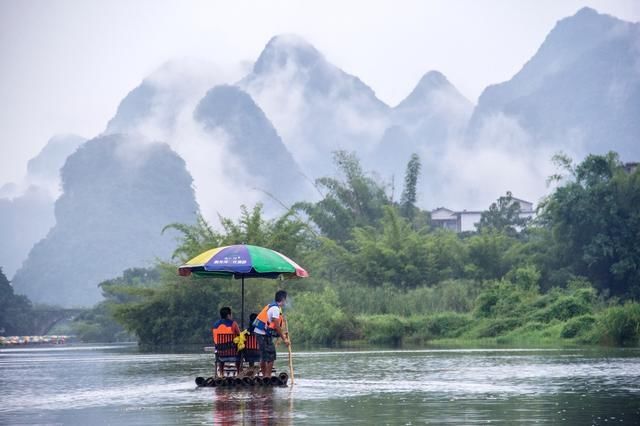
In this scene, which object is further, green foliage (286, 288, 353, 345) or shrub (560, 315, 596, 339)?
green foliage (286, 288, 353, 345)

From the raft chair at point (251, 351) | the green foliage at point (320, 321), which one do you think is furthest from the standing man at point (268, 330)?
the green foliage at point (320, 321)

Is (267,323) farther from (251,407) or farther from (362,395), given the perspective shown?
(251,407)

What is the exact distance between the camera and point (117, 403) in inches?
630

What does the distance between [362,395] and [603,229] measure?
128ft

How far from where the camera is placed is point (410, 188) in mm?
71125

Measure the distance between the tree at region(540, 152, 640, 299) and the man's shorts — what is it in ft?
117

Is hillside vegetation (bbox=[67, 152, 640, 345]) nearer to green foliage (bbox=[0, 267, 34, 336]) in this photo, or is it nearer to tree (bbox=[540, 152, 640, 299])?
tree (bbox=[540, 152, 640, 299])

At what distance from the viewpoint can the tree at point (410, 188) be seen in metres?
70.5

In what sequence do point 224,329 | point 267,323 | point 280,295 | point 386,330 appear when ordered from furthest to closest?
point 386,330
point 224,329
point 267,323
point 280,295

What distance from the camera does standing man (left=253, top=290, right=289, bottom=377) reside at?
18578 millimetres

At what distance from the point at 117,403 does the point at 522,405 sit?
5.84 m

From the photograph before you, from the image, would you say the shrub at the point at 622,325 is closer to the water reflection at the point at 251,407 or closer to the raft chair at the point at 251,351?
the raft chair at the point at 251,351

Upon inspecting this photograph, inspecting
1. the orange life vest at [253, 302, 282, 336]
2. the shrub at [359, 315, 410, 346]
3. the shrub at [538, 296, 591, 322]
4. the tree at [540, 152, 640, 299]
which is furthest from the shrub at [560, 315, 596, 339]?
the orange life vest at [253, 302, 282, 336]

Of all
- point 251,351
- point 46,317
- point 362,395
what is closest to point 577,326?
point 251,351
